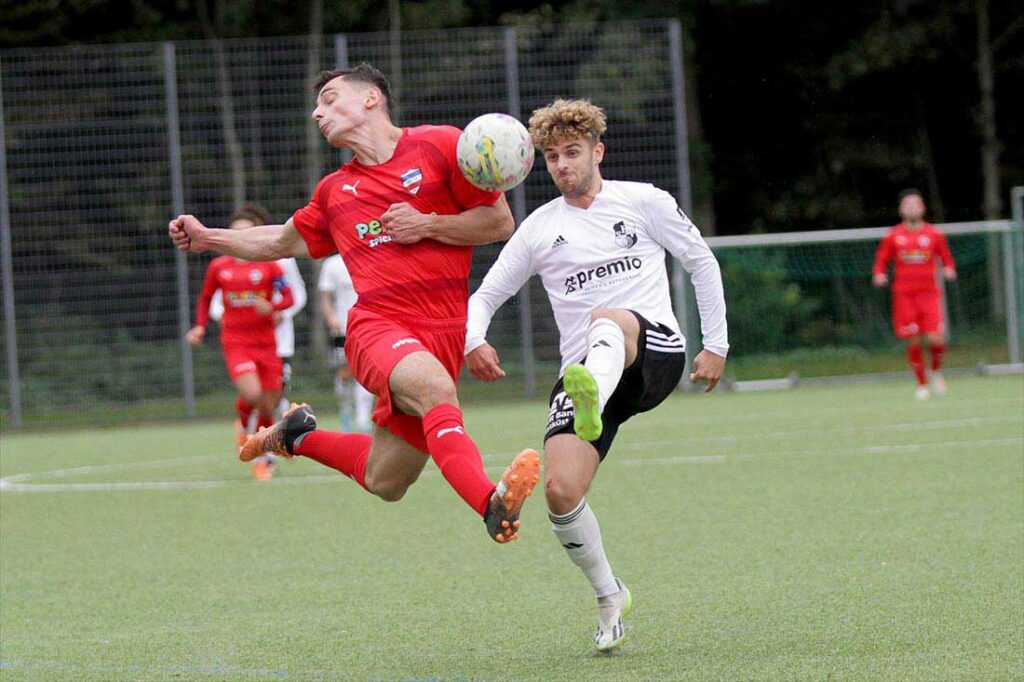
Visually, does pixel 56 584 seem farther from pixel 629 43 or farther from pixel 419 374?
pixel 629 43

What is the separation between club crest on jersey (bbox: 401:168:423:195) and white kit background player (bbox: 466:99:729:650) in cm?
Answer: 47

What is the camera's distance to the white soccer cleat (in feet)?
19.5

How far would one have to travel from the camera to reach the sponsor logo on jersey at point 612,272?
6355mm

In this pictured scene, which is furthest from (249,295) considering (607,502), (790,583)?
(790,583)

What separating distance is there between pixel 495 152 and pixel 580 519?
141 cm

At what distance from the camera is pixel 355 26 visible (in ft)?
93.3

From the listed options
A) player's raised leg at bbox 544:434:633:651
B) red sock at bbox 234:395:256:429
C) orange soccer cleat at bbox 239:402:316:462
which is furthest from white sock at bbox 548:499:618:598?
red sock at bbox 234:395:256:429

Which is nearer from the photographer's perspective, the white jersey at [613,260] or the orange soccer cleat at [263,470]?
the white jersey at [613,260]

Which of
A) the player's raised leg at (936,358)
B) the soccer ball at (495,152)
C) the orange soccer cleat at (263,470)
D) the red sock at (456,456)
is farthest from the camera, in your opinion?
the player's raised leg at (936,358)

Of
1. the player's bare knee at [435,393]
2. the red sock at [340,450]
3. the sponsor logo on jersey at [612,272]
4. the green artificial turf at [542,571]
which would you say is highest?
the sponsor logo on jersey at [612,272]

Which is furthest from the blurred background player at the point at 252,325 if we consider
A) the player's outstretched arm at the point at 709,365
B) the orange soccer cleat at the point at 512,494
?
the orange soccer cleat at the point at 512,494

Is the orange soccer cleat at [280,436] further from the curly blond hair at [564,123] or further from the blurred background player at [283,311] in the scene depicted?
the blurred background player at [283,311]

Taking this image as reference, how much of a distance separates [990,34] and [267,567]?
89.6ft

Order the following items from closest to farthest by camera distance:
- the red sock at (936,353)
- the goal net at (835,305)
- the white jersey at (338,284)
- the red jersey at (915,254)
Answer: the white jersey at (338,284) < the red sock at (936,353) < the red jersey at (915,254) < the goal net at (835,305)
